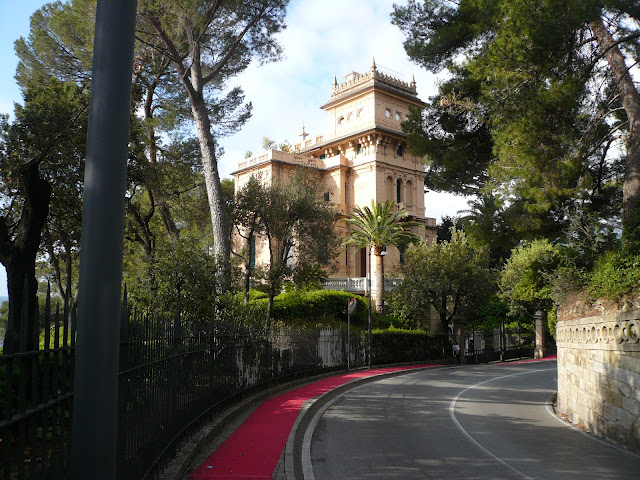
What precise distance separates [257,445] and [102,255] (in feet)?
27.9

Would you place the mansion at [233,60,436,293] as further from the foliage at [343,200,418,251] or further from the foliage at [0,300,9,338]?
the foliage at [0,300,9,338]

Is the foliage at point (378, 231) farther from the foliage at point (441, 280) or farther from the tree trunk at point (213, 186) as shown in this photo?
the tree trunk at point (213, 186)

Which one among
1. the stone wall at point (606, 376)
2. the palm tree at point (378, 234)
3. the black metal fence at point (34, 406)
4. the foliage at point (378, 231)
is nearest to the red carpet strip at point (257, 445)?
the black metal fence at point (34, 406)

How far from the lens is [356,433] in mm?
12586

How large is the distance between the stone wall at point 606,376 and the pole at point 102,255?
32.2 feet

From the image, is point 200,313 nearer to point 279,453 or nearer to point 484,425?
point 279,453

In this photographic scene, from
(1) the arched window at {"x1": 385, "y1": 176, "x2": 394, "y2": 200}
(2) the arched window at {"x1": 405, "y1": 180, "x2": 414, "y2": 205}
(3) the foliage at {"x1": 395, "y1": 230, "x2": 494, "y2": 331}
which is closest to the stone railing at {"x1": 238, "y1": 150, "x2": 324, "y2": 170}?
(1) the arched window at {"x1": 385, "y1": 176, "x2": 394, "y2": 200}

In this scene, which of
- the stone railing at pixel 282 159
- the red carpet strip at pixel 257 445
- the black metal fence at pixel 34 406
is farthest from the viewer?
the stone railing at pixel 282 159

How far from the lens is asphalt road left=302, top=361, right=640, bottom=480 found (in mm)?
9336

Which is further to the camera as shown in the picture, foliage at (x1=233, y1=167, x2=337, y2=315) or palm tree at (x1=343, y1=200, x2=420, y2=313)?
palm tree at (x1=343, y1=200, x2=420, y2=313)

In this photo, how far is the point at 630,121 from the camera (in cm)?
1555

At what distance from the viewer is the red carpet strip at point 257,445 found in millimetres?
8676

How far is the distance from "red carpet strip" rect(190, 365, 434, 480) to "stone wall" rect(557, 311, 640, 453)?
248 inches

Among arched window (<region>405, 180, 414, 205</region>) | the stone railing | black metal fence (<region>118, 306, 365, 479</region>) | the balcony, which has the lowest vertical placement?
black metal fence (<region>118, 306, 365, 479</region>)
